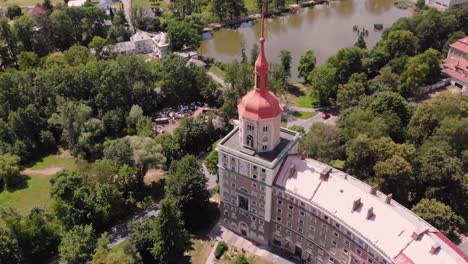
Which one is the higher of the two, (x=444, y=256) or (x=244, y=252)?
(x=444, y=256)

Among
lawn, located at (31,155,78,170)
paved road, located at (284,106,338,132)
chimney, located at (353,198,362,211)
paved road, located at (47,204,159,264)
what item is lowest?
paved road, located at (47,204,159,264)

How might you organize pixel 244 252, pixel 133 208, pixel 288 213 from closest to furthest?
pixel 288 213, pixel 244 252, pixel 133 208

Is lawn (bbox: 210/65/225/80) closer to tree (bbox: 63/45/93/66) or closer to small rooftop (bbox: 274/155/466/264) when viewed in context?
tree (bbox: 63/45/93/66)

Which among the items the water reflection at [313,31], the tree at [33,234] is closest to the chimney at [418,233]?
the tree at [33,234]

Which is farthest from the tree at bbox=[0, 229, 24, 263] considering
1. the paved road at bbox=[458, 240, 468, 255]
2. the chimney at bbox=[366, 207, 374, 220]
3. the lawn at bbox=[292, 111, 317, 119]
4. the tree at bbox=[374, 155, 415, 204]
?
the paved road at bbox=[458, 240, 468, 255]

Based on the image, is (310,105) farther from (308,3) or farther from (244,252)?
(308,3)

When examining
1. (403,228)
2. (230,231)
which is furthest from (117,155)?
(403,228)

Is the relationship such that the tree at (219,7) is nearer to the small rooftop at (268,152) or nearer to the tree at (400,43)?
A: the tree at (400,43)
